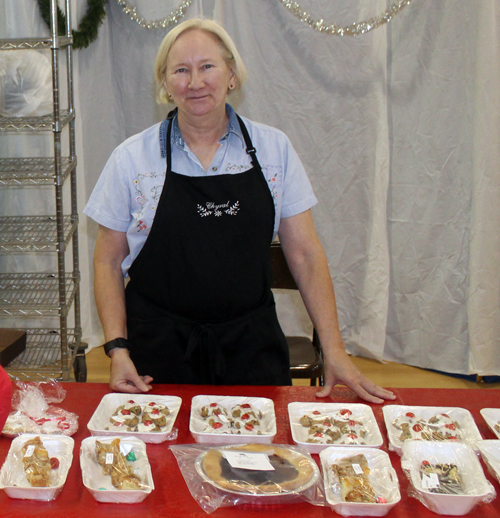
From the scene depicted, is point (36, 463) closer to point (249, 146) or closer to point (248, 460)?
point (248, 460)

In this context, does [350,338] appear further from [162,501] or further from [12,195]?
[162,501]

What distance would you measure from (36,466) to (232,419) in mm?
398

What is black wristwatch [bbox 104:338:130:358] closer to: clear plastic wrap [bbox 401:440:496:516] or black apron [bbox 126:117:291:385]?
black apron [bbox 126:117:291:385]

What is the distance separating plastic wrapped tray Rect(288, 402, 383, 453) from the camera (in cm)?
120

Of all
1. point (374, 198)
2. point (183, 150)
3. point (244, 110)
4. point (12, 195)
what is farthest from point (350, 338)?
point (183, 150)

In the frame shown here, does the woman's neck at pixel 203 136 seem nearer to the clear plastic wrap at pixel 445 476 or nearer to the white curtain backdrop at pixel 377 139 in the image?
the clear plastic wrap at pixel 445 476

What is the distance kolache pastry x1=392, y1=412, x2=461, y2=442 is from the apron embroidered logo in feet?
2.15

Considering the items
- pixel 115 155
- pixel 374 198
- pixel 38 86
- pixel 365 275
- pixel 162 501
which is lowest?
pixel 365 275

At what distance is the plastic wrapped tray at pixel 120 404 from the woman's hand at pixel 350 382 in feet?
1.11

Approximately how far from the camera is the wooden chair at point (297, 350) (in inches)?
88.8

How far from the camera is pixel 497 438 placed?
1270 millimetres

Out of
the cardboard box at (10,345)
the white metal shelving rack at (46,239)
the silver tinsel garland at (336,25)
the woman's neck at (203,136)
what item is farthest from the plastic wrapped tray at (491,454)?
the silver tinsel garland at (336,25)

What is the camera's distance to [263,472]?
3.55ft

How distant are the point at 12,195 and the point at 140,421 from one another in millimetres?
2251
